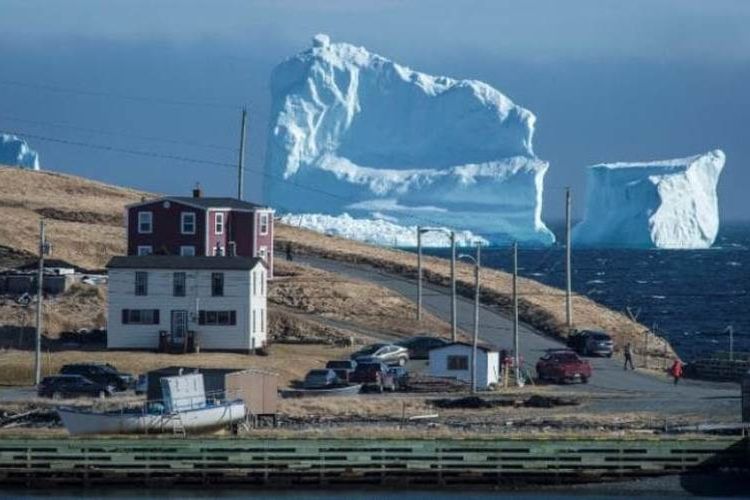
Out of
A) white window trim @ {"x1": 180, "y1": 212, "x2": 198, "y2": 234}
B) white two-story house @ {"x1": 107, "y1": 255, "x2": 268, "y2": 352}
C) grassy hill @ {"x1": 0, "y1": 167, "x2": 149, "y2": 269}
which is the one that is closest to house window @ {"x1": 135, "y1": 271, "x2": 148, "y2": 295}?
→ white two-story house @ {"x1": 107, "y1": 255, "x2": 268, "y2": 352}

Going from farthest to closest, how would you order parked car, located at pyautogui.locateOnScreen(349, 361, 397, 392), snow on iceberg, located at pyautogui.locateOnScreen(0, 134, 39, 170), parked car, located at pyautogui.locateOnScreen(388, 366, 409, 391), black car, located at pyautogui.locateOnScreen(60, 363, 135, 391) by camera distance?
1. snow on iceberg, located at pyautogui.locateOnScreen(0, 134, 39, 170)
2. parked car, located at pyautogui.locateOnScreen(388, 366, 409, 391)
3. parked car, located at pyautogui.locateOnScreen(349, 361, 397, 392)
4. black car, located at pyautogui.locateOnScreen(60, 363, 135, 391)

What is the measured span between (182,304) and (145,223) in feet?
31.9

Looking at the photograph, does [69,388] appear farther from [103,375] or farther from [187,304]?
[187,304]

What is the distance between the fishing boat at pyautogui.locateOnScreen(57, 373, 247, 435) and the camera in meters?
40.7

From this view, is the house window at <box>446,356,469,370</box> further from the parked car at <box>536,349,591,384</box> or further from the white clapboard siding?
the white clapboard siding

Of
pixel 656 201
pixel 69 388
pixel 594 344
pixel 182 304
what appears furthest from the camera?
pixel 656 201

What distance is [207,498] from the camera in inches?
1462

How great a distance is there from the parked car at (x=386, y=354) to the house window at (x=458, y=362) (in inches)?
124

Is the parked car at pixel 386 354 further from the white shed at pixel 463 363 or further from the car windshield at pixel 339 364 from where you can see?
the white shed at pixel 463 363

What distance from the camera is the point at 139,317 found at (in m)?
60.4

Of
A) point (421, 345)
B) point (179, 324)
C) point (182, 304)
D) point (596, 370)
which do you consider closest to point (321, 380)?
point (179, 324)

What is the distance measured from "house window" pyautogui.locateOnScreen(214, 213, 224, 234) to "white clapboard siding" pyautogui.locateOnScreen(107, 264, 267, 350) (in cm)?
1007

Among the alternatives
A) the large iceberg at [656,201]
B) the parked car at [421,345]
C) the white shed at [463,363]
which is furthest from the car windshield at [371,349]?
the large iceberg at [656,201]

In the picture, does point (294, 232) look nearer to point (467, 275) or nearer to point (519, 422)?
point (467, 275)
